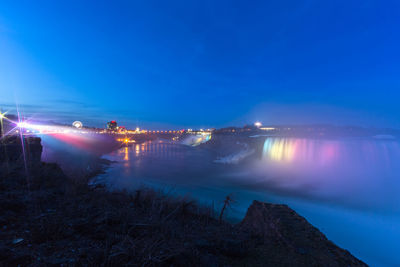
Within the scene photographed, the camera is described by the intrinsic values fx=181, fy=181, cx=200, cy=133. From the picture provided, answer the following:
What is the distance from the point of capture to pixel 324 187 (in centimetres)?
2541

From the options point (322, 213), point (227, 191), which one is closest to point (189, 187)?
point (227, 191)

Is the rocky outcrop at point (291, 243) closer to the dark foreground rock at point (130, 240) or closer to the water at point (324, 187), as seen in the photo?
the dark foreground rock at point (130, 240)

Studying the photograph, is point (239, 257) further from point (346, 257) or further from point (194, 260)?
point (346, 257)

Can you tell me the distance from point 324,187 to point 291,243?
85.7 feet

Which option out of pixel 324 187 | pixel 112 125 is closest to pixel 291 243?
pixel 324 187

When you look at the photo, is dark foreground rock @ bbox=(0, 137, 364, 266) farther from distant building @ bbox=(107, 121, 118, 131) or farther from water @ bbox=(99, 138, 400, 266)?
distant building @ bbox=(107, 121, 118, 131)

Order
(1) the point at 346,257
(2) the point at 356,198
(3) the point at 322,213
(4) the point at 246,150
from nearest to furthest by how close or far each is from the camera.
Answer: (1) the point at 346,257 → (3) the point at 322,213 → (2) the point at 356,198 → (4) the point at 246,150

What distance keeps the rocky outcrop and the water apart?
1030 cm

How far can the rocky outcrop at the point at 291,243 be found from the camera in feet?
13.2

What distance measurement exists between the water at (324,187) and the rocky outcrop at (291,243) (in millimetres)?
10299

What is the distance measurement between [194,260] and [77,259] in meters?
1.77

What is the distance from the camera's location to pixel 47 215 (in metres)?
4.39

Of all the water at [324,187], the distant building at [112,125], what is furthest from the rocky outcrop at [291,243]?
the distant building at [112,125]

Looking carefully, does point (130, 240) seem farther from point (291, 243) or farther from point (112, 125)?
point (112, 125)
